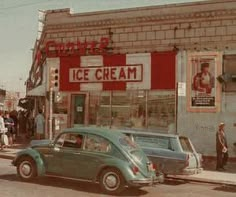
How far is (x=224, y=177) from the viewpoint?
1648cm

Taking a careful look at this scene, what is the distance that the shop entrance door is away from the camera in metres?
24.2

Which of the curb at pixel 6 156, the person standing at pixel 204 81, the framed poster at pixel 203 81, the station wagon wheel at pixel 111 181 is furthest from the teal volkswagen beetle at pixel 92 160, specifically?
the person standing at pixel 204 81

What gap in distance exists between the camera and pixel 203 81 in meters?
21.2

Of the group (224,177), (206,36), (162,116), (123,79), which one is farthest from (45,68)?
(224,177)

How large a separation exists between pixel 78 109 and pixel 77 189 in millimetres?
12001

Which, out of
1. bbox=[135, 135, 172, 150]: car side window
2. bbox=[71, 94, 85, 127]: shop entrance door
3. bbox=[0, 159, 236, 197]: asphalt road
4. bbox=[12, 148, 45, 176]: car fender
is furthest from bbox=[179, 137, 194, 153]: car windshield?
bbox=[71, 94, 85, 127]: shop entrance door

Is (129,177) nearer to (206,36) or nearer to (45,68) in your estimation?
(206,36)

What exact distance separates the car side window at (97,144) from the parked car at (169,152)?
2682 millimetres

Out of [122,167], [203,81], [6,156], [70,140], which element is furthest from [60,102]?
[122,167]

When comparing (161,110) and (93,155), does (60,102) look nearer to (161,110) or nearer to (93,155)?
(161,110)

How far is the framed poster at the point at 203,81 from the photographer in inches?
821

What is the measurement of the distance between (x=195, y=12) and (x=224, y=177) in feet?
25.5

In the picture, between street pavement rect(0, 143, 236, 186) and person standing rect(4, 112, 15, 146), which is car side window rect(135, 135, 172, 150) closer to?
street pavement rect(0, 143, 236, 186)

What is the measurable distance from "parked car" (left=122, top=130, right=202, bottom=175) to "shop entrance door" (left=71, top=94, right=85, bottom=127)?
900 centimetres
